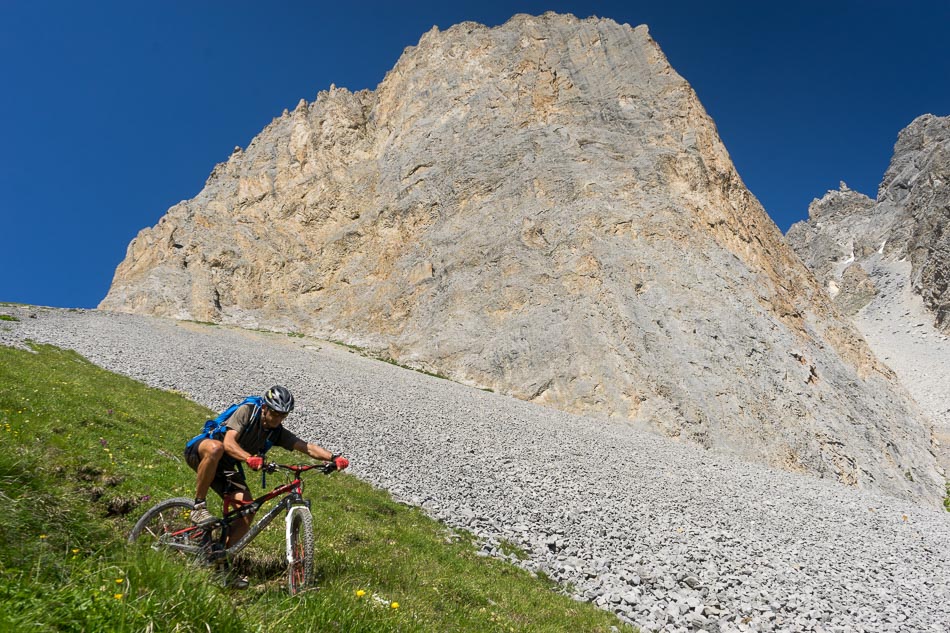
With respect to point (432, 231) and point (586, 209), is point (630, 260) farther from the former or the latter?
point (432, 231)

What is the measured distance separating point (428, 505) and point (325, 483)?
9.78ft

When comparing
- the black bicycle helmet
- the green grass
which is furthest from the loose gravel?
the black bicycle helmet

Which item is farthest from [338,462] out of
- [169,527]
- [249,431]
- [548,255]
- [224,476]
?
[548,255]

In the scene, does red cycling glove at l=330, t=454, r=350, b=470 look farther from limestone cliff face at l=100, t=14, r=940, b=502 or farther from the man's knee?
limestone cliff face at l=100, t=14, r=940, b=502

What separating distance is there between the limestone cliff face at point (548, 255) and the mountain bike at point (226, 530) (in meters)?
31.8

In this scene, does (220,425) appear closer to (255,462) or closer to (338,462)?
(255,462)

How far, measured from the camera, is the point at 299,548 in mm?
6449

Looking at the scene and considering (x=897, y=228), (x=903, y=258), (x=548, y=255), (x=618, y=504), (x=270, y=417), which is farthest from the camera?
(x=897, y=228)

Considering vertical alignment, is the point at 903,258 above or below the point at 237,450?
A: above

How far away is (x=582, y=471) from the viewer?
777 inches

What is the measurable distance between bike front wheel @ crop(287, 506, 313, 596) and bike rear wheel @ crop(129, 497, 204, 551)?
124cm

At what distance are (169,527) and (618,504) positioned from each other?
529 inches

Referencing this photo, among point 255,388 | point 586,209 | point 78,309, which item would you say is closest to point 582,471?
point 255,388

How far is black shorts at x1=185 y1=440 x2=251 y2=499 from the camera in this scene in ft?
22.7
